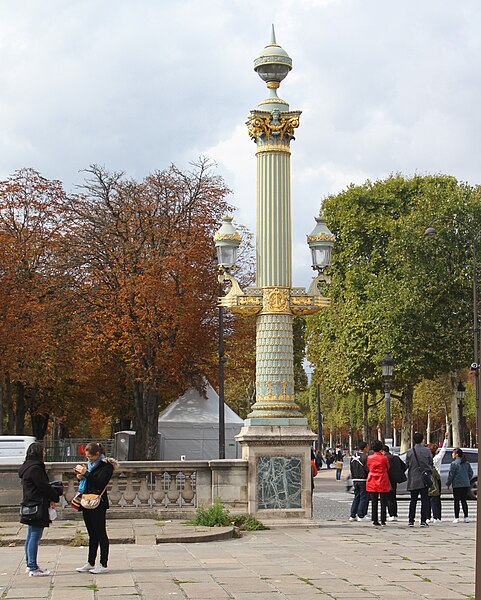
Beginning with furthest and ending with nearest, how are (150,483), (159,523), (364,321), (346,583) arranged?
(364,321)
(150,483)
(159,523)
(346,583)

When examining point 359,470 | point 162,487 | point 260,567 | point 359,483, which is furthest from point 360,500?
point 260,567

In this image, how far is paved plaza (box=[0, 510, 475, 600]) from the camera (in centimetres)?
1094

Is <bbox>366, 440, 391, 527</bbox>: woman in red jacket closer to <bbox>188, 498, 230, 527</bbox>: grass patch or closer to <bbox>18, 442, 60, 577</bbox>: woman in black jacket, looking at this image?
<bbox>188, 498, 230, 527</bbox>: grass patch

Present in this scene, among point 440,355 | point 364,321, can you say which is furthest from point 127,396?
point 440,355

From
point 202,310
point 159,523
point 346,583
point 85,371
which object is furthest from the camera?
point 85,371

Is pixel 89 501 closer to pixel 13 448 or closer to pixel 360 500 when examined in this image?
pixel 360 500

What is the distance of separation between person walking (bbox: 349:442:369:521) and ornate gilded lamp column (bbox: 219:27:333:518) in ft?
6.24

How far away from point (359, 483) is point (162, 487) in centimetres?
415

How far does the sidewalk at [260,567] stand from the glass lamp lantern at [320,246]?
17.4 ft

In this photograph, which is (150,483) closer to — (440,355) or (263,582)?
(263,582)

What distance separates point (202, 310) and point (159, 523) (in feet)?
71.3

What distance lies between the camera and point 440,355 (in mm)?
46125

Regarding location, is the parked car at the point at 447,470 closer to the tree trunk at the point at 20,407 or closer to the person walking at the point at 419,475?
the person walking at the point at 419,475

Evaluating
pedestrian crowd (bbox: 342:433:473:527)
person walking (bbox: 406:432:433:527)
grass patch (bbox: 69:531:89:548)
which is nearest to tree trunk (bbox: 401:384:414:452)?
pedestrian crowd (bbox: 342:433:473:527)
